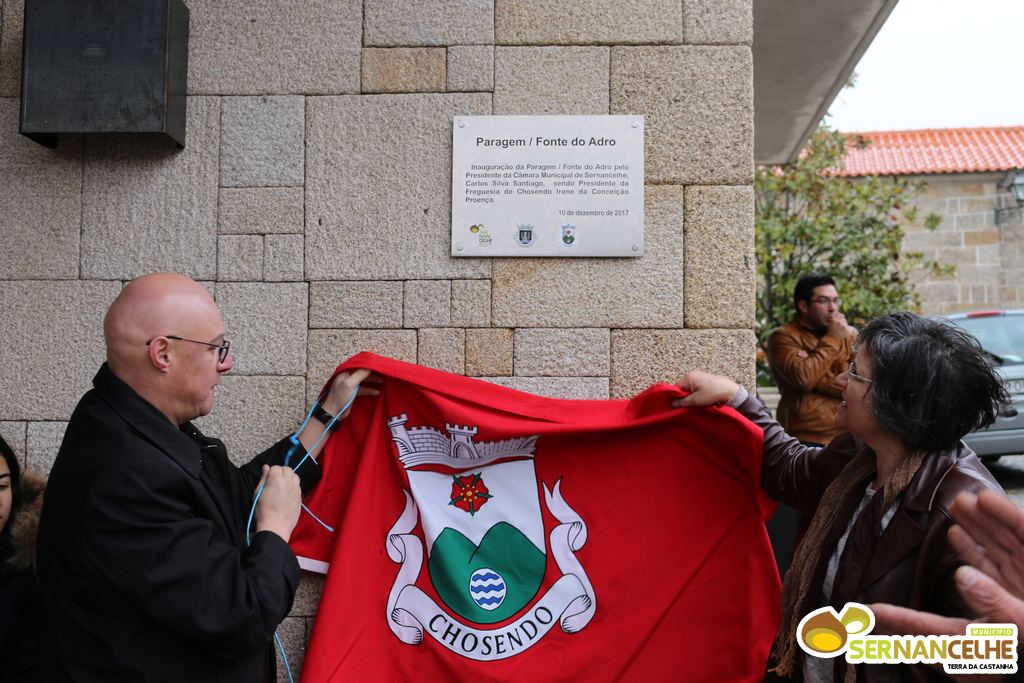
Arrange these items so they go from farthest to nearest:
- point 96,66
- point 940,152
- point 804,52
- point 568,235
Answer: point 940,152
point 804,52
point 568,235
point 96,66

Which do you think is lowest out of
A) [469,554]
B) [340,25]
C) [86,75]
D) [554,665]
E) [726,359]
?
[554,665]

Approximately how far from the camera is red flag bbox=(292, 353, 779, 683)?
2936mm

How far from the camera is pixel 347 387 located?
3.05 meters

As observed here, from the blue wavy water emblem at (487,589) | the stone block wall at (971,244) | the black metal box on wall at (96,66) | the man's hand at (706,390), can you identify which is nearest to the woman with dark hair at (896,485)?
the man's hand at (706,390)

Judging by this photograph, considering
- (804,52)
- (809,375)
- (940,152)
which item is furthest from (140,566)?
(940,152)

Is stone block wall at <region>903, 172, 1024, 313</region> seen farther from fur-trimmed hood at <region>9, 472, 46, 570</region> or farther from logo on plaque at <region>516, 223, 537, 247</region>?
fur-trimmed hood at <region>9, 472, 46, 570</region>

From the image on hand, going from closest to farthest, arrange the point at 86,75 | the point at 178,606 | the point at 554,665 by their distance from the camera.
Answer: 1. the point at 178,606
2. the point at 554,665
3. the point at 86,75

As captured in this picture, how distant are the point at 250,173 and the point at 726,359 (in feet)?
6.70

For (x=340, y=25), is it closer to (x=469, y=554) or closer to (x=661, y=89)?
(x=661, y=89)

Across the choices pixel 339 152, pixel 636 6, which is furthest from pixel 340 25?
pixel 636 6

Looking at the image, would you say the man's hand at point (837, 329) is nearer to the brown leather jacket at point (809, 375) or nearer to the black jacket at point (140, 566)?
the brown leather jacket at point (809, 375)

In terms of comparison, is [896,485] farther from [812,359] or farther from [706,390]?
[812,359]

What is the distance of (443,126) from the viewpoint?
3389 millimetres

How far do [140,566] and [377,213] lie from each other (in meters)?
1.80
